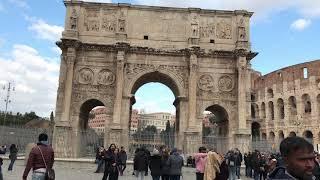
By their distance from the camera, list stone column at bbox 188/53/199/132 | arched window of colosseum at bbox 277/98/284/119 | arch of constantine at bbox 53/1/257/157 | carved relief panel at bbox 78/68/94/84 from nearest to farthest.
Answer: stone column at bbox 188/53/199/132 → arch of constantine at bbox 53/1/257/157 → carved relief panel at bbox 78/68/94/84 → arched window of colosseum at bbox 277/98/284/119

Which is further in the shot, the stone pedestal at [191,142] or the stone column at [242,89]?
the stone column at [242,89]

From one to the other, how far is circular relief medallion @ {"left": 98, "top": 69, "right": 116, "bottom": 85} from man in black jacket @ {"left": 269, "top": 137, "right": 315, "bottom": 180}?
22566 mm

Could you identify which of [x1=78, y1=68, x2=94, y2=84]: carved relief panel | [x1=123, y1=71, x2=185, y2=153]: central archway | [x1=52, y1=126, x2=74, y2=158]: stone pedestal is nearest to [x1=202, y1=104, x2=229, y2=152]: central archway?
[x1=123, y1=71, x2=185, y2=153]: central archway

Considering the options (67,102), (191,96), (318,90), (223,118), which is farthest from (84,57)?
(318,90)

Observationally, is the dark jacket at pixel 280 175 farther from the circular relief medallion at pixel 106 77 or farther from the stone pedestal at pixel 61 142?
the circular relief medallion at pixel 106 77

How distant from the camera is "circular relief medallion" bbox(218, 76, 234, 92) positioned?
82.1ft

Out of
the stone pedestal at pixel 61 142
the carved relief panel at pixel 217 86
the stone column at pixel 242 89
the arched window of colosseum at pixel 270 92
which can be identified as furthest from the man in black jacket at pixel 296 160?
the arched window of colosseum at pixel 270 92

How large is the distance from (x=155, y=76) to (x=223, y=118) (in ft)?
17.0

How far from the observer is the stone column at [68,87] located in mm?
23219

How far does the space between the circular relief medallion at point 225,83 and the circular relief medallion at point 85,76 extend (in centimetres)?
806

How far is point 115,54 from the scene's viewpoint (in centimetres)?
2462

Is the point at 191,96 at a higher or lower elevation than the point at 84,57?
lower

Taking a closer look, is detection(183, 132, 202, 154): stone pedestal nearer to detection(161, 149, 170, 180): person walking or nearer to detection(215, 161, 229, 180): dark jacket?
detection(161, 149, 170, 180): person walking

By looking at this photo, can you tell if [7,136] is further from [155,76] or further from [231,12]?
[231,12]
